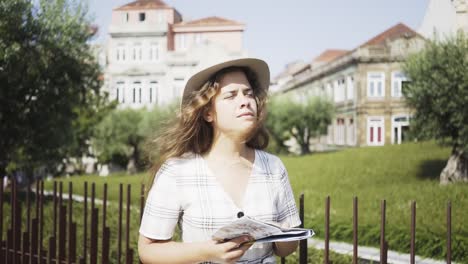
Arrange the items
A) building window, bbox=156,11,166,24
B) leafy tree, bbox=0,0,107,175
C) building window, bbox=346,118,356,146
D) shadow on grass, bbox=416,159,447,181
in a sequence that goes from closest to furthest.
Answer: leafy tree, bbox=0,0,107,175
shadow on grass, bbox=416,159,447,181
building window, bbox=346,118,356,146
building window, bbox=156,11,166,24

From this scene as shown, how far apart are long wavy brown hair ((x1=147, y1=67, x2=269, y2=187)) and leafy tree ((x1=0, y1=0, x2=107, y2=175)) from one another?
8.44m

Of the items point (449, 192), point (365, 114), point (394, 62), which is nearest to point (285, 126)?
point (365, 114)

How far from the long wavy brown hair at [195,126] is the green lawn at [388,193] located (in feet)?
1.83

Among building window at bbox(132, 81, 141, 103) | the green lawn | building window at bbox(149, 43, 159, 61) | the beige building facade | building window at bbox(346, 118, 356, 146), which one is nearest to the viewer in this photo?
the green lawn

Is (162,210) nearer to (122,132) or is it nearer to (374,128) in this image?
(374,128)

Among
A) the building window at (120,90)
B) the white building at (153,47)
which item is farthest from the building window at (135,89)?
the building window at (120,90)

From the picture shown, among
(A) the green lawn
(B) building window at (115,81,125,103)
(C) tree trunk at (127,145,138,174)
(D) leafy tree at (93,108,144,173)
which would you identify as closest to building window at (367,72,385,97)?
(A) the green lawn

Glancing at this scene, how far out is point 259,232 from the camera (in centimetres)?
194

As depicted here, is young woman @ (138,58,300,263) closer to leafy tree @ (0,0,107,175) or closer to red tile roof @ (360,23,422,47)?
leafy tree @ (0,0,107,175)

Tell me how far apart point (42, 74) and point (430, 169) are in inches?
411

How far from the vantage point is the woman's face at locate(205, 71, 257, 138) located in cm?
223

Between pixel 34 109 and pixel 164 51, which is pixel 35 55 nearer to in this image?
pixel 34 109

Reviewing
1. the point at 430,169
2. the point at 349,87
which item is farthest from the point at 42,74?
the point at 349,87

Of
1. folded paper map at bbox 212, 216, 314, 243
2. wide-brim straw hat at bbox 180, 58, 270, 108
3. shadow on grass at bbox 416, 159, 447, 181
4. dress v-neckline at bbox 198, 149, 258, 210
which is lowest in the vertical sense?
shadow on grass at bbox 416, 159, 447, 181
